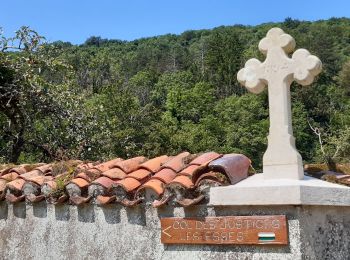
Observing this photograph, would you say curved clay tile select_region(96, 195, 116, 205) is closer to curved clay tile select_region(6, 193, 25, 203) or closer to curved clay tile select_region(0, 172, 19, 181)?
curved clay tile select_region(6, 193, 25, 203)

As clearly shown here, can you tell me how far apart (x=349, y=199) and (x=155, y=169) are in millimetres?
1490

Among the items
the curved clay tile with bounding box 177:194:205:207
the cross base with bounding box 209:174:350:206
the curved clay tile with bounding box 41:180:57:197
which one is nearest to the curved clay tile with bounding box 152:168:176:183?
the curved clay tile with bounding box 177:194:205:207

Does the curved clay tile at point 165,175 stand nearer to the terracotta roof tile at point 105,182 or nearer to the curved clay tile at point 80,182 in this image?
the terracotta roof tile at point 105,182

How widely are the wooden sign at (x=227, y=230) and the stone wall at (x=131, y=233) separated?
50mm

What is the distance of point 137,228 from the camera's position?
4109 millimetres

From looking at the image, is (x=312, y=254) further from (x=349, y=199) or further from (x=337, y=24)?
(x=337, y=24)

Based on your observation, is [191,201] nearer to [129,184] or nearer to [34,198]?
[129,184]

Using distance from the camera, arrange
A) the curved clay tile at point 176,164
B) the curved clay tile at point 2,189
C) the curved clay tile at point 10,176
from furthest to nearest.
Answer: the curved clay tile at point 10,176 → the curved clay tile at point 2,189 → the curved clay tile at point 176,164

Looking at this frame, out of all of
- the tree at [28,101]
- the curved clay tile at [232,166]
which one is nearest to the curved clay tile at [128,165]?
the curved clay tile at [232,166]

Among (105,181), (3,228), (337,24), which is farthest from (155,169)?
(337,24)

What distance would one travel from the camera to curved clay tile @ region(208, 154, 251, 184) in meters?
3.79

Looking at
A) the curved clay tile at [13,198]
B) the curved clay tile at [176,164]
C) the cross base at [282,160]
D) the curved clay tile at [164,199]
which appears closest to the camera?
the cross base at [282,160]

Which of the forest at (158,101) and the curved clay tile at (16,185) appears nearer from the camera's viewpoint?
the curved clay tile at (16,185)

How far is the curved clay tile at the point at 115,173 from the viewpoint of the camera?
171 inches
